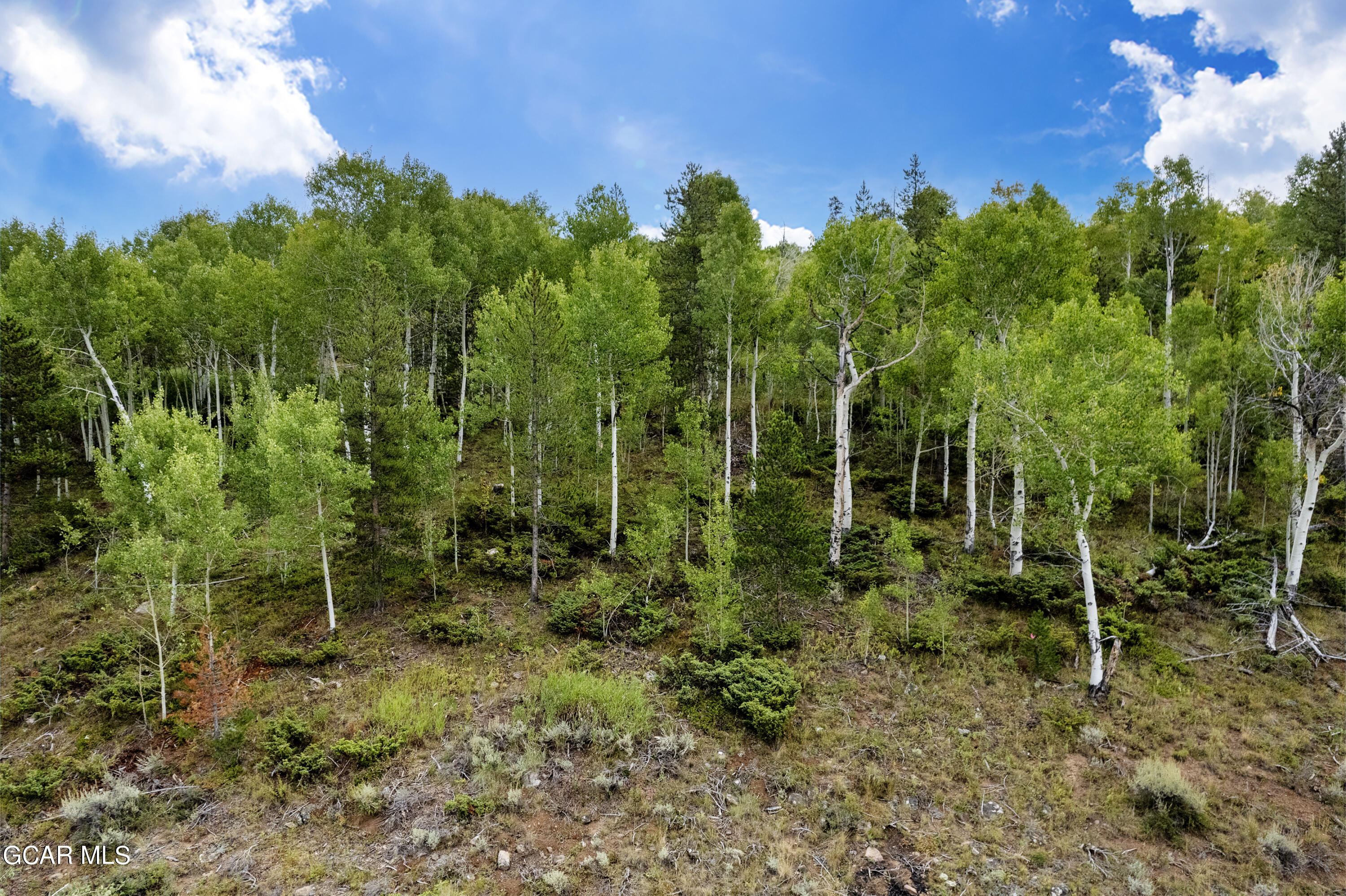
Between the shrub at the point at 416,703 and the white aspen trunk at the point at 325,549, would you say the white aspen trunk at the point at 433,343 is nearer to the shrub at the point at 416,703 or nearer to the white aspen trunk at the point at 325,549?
the white aspen trunk at the point at 325,549

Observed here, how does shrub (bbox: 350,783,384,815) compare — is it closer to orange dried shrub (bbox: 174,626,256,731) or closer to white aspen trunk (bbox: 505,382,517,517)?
orange dried shrub (bbox: 174,626,256,731)

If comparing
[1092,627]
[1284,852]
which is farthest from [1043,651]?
[1284,852]

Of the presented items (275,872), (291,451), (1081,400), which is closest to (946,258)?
(1081,400)

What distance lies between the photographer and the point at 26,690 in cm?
1473

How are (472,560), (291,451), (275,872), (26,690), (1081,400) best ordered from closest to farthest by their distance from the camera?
(275,872)
(1081,400)
(26,690)
(291,451)
(472,560)

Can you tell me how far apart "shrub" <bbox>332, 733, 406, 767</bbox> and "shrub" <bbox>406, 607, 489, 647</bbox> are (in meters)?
4.14

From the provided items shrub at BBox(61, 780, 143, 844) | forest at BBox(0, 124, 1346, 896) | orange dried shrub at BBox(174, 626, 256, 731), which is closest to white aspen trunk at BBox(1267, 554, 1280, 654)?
forest at BBox(0, 124, 1346, 896)

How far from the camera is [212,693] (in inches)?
490

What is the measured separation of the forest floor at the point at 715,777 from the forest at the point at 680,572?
9 centimetres

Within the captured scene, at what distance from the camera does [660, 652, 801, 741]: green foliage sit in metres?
11.9

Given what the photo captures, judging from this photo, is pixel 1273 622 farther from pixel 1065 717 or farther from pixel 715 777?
pixel 715 777

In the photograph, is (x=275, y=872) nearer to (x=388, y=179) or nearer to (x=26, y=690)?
(x=26, y=690)

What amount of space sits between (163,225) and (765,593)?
6414 centimetres

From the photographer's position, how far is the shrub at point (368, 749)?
11.5 meters
